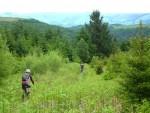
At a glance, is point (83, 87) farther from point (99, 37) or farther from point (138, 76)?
point (99, 37)

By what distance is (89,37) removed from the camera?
71.1 meters

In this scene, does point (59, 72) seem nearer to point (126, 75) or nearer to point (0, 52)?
point (0, 52)

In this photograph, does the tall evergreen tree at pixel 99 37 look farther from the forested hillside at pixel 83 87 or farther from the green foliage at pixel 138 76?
the green foliage at pixel 138 76

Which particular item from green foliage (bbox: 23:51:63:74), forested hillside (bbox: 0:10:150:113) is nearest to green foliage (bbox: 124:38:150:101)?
forested hillside (bbox: 0:10:150:113)

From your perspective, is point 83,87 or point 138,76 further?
point 83,87

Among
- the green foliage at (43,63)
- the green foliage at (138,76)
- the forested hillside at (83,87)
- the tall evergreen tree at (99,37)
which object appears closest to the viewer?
the forested hillside at (83,87)

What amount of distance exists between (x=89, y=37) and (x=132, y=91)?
5509cm

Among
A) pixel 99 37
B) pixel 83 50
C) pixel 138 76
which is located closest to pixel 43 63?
pixel 83 50

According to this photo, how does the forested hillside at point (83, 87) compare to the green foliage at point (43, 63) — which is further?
the green foliage at point (43, 63)

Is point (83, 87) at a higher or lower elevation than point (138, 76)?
lower

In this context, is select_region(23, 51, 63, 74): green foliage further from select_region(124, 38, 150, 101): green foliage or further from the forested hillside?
select_region(124, 38, 150, 101): green foliage

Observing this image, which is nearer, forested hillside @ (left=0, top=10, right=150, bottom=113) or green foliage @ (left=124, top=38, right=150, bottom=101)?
forested hillside @ (left=0, top=10, right=150, bottom=113)

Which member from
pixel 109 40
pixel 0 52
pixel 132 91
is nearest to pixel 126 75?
pixel 132 91

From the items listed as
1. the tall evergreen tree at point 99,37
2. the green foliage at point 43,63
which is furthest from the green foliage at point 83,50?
the green foliage at point 43,63
